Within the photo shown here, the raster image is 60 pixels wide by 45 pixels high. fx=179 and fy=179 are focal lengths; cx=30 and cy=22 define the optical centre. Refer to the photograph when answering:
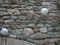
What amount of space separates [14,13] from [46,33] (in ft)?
2.36

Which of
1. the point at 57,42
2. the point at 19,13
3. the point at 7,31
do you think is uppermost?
the point at 19,13

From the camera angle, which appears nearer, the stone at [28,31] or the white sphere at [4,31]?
the white sphere at [4,31]

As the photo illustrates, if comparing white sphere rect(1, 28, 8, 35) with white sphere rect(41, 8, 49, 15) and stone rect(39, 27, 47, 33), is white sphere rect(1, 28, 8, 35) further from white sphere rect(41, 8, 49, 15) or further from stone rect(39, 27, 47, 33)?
white sphere rect(41, 8, 49, 15)

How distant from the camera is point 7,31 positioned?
10.7ft

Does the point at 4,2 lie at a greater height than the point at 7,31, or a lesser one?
greater

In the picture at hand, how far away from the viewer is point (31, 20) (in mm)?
3420

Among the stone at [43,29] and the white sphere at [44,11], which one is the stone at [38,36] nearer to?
the stone at [43,29]

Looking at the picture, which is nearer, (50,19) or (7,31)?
(7,31)

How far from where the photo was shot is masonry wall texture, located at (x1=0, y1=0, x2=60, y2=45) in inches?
131

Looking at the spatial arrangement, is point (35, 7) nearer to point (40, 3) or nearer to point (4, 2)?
point (40, 3)

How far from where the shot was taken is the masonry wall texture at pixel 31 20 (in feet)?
10.9

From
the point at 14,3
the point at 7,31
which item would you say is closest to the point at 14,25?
the point at 7,31

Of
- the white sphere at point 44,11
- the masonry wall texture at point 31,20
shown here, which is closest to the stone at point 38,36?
the masonry wall texture at point 31,20

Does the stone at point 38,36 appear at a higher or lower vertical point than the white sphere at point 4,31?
lower
